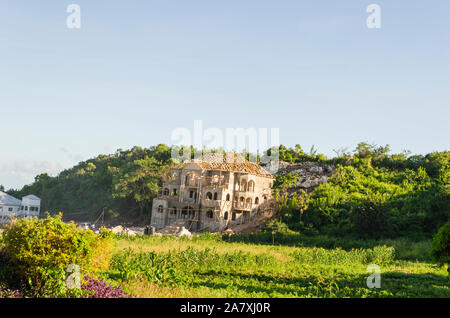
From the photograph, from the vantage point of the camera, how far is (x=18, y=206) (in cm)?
6369

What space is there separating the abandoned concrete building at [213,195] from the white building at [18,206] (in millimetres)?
27901

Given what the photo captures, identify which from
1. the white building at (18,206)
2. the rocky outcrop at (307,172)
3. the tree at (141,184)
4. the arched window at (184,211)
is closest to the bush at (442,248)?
the rocky outcrop at (307,172)

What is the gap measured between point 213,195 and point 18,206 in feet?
122

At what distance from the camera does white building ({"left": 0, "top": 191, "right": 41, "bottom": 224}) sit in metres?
61.5

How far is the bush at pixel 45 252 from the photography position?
1265 cm

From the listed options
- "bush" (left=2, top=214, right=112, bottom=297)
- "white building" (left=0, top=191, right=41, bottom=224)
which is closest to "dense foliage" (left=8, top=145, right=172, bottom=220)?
"white building" (left=0, top=191, right=41, bottom=224)

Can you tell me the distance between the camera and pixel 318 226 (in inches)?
1539

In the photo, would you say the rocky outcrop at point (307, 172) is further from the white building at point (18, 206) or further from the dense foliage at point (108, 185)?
the white building at point (18, 206)

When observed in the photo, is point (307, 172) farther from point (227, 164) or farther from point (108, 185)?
point (108, 185)

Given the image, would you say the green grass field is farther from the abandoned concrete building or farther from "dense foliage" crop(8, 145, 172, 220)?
"dense foliage" crop(8, 145, 172, 220)

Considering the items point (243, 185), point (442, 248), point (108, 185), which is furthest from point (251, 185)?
point (108, 185)

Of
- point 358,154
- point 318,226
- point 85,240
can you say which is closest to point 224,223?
point 318,226

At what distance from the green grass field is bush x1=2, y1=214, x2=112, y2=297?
1.85 metres
